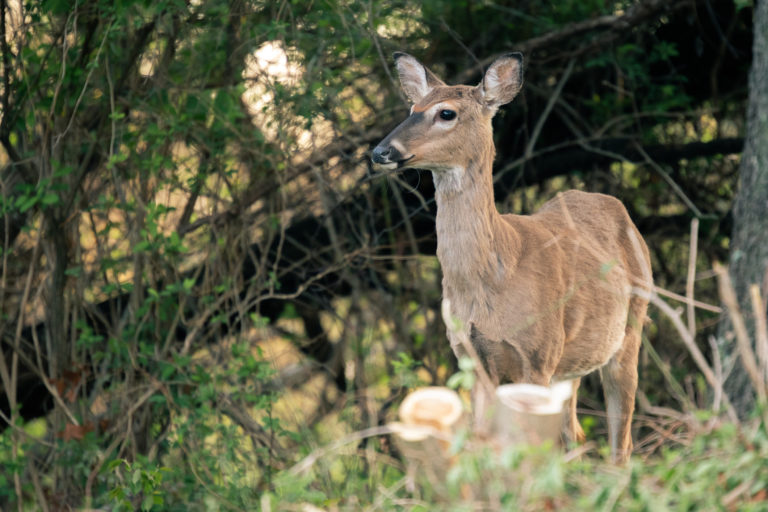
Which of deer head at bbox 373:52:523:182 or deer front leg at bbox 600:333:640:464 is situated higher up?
deer head at bbox 373:52:523:182

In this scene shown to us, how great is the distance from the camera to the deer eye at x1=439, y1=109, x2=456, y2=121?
14.9 ft

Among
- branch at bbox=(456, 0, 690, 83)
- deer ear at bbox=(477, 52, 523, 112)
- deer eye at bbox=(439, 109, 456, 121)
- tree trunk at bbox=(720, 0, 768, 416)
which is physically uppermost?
branch at bbox=(456, 0, 690, 83)

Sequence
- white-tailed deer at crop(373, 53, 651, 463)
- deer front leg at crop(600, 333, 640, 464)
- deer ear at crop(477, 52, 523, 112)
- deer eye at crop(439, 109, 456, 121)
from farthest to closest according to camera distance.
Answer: deer front leg at crop(600, 333, 640, 464) < deer ear at crop(477, 52, 523, 112) < deer eye at crop(439, 109, 456, 121) < white-tailed deer at crop(373, 53, 651, 463)

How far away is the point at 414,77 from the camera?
520 cm

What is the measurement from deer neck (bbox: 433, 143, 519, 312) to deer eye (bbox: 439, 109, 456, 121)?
210mm

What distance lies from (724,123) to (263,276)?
163 inches

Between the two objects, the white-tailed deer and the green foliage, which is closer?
the white-tailed deer

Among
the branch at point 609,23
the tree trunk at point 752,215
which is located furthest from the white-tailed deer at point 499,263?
the branch at point 609,23

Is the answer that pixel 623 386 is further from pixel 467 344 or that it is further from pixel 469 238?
pixel 467 344

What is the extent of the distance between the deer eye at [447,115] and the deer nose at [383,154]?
36cm

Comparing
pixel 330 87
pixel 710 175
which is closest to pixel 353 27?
pixel 330 87

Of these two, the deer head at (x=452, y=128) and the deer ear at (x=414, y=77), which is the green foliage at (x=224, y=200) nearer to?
the deer ear at (x=414, y=77)

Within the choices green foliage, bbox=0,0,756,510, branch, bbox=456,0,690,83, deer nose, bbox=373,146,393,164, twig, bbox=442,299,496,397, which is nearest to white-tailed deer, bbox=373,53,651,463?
deer nose, bbox=373,146,393,164

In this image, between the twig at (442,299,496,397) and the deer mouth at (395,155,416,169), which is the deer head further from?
the twig at (442,299,496,397)
